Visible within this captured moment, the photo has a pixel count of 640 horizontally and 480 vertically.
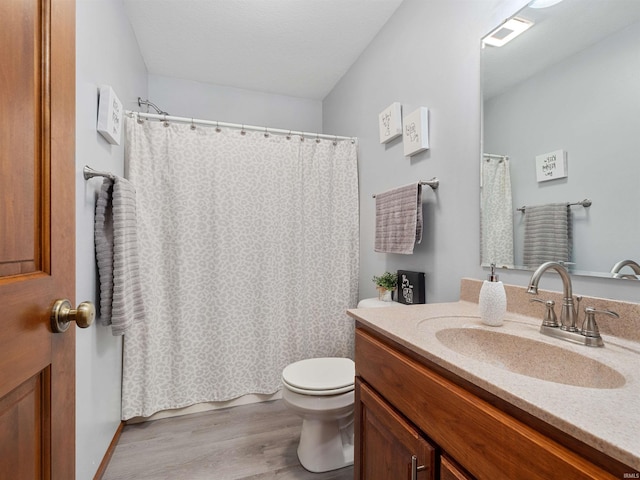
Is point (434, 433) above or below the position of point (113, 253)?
below

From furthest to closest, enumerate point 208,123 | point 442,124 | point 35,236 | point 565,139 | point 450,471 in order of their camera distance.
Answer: point 208,123, point 442,124, point 565,139, point 450,471, point 35,236

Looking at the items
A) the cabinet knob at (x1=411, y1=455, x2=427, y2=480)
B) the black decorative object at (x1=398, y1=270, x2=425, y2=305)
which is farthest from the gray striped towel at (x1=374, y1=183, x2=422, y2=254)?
the cabinet knob at (x1=411, y1=455, x2=427, y2=480)

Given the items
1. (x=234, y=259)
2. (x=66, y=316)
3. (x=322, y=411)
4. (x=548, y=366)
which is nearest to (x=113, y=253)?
(x=234, y=259)

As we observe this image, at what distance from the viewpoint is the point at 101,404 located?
1468 millimetres

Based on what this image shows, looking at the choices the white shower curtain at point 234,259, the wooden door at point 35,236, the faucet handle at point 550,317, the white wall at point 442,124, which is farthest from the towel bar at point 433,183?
the wooden door at point 35,236

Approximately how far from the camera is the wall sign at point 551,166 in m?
1.01

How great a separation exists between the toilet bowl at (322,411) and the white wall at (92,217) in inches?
32.7

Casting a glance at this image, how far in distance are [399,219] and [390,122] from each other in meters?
0.62

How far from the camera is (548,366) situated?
0.83 metres

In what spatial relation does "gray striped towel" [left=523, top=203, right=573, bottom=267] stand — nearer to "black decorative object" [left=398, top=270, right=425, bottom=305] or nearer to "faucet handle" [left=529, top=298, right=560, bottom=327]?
"faucet handle" [left=529, top=298, right=560, bottom=327]

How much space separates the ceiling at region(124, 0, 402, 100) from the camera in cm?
184

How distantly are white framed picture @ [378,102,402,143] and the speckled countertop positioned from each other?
0.97 m

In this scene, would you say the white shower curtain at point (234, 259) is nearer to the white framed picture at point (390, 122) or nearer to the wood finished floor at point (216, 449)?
the wood finished floor at point (216, 449)

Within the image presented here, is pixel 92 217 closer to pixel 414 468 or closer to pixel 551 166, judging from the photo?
pixel 414 468
